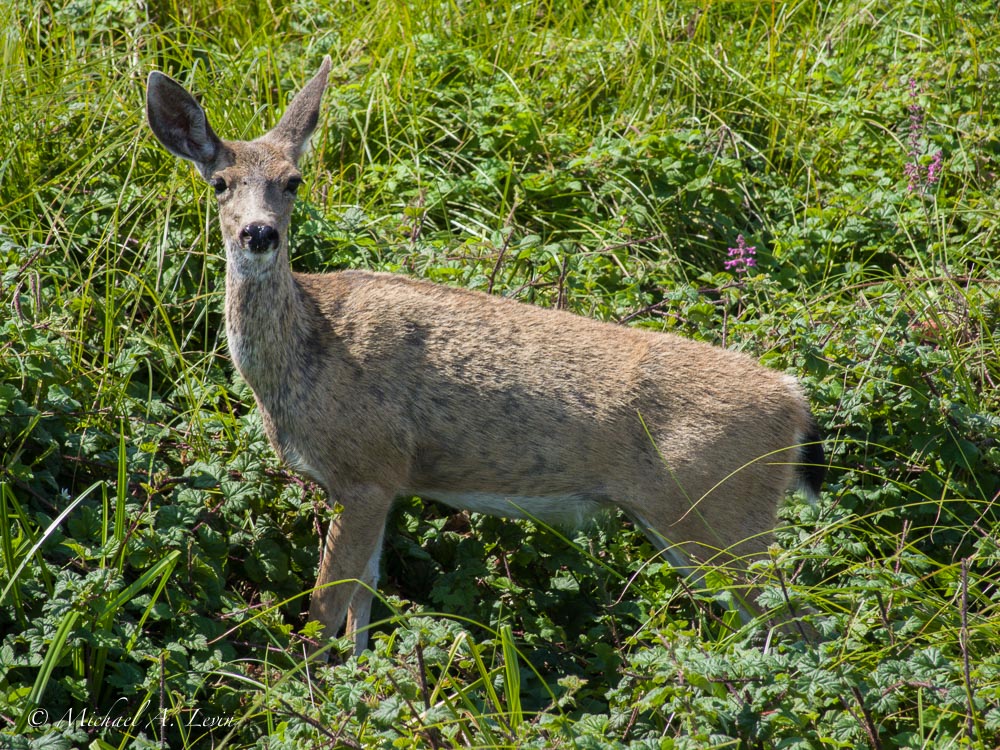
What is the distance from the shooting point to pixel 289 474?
205 inches

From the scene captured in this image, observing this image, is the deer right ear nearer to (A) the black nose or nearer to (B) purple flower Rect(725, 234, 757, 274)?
(A) the black nose

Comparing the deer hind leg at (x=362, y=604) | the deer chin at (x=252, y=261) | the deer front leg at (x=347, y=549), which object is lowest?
the deer hind leg at (x=362, y=604)

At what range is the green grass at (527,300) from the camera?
12.1 ft

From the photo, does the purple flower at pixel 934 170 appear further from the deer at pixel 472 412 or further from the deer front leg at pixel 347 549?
the deer front leg at pixel 347 549

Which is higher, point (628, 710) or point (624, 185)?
point (624, 185)

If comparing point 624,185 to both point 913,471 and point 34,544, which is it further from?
point 34,544

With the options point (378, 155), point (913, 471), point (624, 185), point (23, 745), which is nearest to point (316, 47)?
point (378, 155)

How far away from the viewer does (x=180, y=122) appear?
4.93 m

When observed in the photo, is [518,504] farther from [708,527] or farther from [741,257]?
[741,257]

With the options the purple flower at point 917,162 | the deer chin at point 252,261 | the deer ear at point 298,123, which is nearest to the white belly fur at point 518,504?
the deer chin at point 252,261

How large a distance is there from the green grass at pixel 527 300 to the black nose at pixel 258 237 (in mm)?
785

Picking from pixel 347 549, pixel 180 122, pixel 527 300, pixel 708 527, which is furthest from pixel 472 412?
pixel 180 122

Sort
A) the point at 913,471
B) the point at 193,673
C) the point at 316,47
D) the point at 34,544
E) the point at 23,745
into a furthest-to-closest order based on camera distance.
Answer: the point at 316,47
the point at 913,471
the point at 34,544
the point at 193,673
the point at 23,745

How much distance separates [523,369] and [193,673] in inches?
68.7
